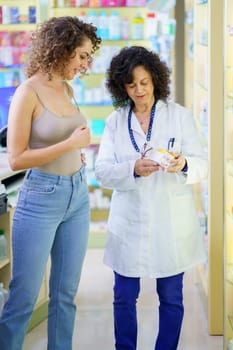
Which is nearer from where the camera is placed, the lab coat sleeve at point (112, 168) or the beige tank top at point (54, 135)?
the beige tank top at point (54, 135)

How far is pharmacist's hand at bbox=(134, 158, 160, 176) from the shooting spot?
3.41m

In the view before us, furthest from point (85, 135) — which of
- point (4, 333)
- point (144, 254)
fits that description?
point (4, 333)

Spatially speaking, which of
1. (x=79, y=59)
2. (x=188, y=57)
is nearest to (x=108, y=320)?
(x=79, y=59)

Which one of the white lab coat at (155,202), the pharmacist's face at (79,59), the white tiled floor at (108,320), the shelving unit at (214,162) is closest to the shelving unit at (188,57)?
the shelving unit at (214,162)

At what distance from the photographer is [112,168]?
3539 mm

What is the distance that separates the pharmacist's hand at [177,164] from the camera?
11.1 feet

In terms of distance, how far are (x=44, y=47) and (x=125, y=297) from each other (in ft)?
3.75

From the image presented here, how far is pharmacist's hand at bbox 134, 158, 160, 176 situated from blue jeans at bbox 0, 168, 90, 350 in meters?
0.24

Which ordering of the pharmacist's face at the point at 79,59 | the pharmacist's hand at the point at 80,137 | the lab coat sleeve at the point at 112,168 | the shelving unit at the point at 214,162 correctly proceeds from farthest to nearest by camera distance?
the shelving unit at the point at 214,162 → the lab coat sleeve at the point at 112,168 → the pharmacist's face at the point at 79,59 → the pharmacist's hand at the point at 80,137

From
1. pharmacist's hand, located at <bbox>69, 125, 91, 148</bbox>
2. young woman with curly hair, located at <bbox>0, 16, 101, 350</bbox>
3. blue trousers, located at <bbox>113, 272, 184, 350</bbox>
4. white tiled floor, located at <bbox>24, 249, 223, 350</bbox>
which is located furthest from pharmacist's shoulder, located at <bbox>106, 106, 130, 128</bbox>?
white tiled floor, located at <bbox>24, 249, 223, 350</bbox>

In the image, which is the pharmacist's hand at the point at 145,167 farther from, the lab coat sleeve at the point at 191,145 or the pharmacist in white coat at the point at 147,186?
the lab coat sleeve at the point at 191,145

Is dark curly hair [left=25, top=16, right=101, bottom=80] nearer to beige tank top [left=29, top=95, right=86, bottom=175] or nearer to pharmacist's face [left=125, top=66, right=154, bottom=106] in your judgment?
beige tank top [left=29, top=95, right=86, bottom=175]

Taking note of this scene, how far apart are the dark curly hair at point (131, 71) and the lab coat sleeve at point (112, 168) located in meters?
0.14

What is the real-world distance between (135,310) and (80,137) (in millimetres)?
883
